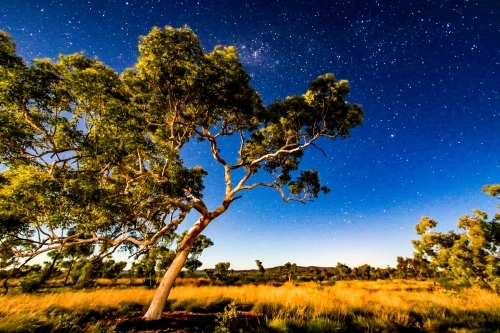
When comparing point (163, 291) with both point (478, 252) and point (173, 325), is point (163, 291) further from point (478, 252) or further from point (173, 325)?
point (478, 252)

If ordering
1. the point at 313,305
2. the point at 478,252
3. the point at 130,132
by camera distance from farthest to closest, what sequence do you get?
1. the point at 478,252
2. the point at 313,305
3. the point at 130,132

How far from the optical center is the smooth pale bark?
8.18 metres

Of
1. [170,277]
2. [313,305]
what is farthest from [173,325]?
[313,305]

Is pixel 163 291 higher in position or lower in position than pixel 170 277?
lower

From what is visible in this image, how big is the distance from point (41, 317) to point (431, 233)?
84.4 feet

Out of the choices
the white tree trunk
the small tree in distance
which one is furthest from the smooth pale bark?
the small tree in distance

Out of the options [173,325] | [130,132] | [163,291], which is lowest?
[173,325]

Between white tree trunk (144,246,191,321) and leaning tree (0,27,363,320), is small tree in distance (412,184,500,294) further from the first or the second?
white tree trunk (144,246,191,321)

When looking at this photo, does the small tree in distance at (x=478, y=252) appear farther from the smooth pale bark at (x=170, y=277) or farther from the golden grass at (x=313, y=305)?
the smooth pale bark at (x=170, y=277)

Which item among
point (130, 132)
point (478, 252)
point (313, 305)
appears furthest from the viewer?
point (478, 252)

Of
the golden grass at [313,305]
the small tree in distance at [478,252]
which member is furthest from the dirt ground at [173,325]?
the small tree in distance at [478,252]

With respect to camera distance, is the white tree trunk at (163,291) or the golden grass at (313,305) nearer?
the white tree trunk at (163,291)

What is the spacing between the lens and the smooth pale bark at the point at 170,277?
8.18 meters

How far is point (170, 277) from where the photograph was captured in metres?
8.72
